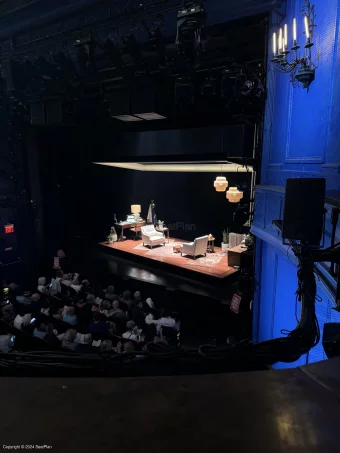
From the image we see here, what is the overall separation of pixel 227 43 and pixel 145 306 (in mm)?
5609

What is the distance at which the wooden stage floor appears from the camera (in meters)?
7.63

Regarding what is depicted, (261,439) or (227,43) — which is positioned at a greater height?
(227,43)

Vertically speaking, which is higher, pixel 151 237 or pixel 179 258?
pixel 151 237

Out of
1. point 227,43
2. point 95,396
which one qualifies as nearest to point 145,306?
point 227,43

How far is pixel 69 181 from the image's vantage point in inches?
427

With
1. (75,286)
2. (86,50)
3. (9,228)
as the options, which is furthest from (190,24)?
(9,228)

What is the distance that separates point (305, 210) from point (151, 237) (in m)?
8.00

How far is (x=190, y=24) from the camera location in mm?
4016

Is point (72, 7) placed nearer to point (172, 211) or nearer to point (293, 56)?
point (293, 56)

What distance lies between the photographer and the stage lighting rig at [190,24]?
3.95 m

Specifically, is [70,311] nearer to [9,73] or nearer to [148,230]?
[148,230]

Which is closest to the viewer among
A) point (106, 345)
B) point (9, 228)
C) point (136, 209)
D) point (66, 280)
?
point (106, 345)

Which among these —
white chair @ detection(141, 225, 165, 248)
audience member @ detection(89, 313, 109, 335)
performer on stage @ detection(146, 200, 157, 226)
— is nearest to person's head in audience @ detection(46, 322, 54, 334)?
audience member @ detection(89, 313, 109, 335)

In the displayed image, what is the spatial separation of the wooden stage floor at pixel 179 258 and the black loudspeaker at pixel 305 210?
17.6ft
